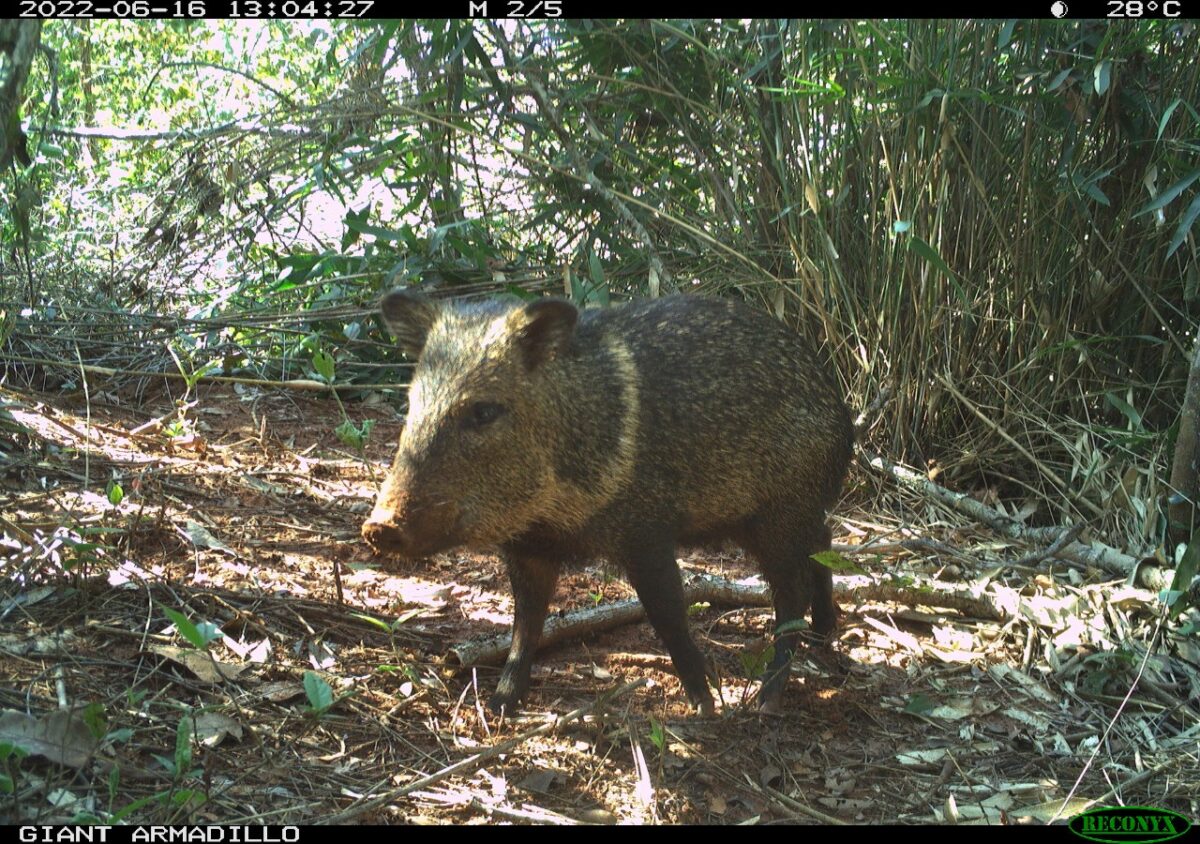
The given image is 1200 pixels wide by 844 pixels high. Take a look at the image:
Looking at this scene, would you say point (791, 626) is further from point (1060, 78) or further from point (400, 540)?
point (1060, 78)

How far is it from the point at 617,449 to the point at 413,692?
3.27 ft

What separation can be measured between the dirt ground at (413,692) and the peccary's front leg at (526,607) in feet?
0.41

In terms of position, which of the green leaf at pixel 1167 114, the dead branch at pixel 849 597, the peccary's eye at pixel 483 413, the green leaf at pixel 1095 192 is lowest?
the dead branch at pixel 849 597

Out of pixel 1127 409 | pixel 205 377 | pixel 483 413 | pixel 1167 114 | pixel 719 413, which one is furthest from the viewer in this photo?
pixel 205 377

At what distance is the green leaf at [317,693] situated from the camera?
108 inches

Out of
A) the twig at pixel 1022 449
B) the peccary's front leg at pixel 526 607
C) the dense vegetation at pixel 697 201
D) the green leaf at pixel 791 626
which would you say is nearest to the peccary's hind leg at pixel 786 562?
the green leaf at pixel 791 626

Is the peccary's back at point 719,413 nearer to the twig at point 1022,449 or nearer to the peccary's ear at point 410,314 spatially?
the peccary's ear at point 410,314

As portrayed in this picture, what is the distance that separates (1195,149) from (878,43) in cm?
134

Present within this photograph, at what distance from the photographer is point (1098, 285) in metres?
4.73

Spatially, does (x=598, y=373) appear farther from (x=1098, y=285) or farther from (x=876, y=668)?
(x=1098, y=285)

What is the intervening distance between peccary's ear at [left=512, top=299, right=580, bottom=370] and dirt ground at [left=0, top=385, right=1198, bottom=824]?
3.35ft

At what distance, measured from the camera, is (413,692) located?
A: 3230mm

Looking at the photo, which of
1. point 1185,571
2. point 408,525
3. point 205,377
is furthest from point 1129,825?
point 205,377

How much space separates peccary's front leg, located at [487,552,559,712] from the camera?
137 inches
